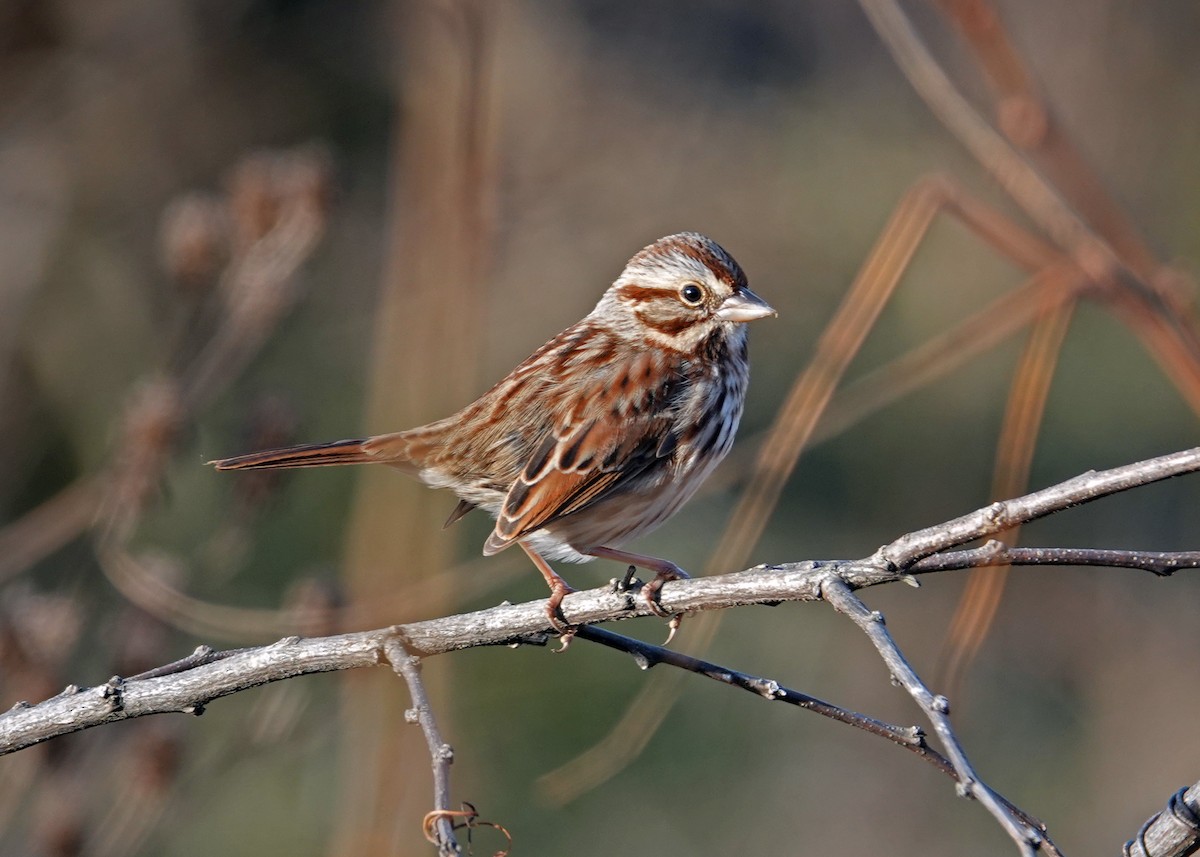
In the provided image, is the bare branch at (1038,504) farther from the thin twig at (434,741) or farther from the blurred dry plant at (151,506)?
the blurred dry plant at (151,506)

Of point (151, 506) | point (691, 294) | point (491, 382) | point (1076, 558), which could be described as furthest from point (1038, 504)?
point (491, 382)

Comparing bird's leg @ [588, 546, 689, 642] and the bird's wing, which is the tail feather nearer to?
the bird's wing

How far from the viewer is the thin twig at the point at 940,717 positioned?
1.59 metres

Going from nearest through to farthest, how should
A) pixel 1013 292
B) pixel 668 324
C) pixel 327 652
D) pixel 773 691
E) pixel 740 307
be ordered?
1. pixel 773 691
2. pixel 1013 292
3. pixel 327 652
4. pixel 740 307
5. pixel 668 324

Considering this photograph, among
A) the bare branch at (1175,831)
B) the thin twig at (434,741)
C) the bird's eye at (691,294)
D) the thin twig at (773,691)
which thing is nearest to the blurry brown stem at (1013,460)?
the thin twig at (773,691)

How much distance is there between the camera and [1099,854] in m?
6.73

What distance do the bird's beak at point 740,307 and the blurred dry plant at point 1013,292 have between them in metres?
1.42

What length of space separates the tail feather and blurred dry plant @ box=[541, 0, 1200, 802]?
4.96 feet

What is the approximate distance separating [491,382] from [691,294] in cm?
398

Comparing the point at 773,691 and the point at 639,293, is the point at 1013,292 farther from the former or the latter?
the point at 639,293

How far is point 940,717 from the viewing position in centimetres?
175

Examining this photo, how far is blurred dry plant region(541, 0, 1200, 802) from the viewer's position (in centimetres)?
211

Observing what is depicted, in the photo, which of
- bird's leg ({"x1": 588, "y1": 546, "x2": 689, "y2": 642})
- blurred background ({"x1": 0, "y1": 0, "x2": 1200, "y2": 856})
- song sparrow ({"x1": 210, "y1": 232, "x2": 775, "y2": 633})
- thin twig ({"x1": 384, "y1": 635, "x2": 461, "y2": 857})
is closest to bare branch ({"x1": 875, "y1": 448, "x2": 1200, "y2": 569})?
bird's leg ({"x1": 588, "y1": 546, "x2": 689, "y2": 642})

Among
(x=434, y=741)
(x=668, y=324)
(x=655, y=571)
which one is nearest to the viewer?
(x=434, y=741)
